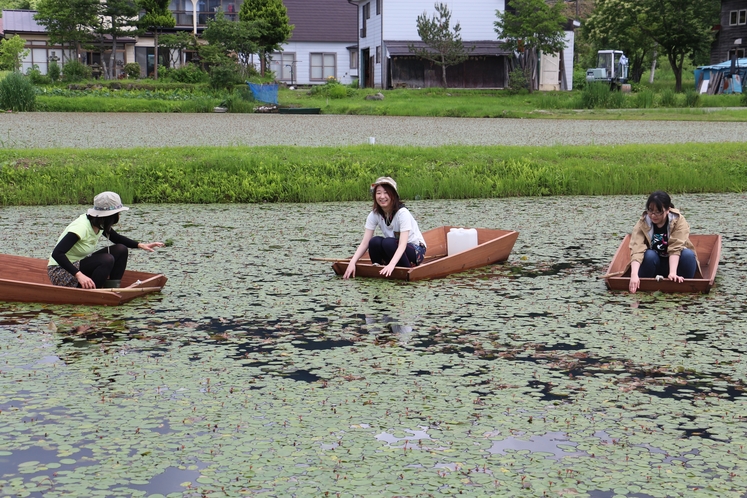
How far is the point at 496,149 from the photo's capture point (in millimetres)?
15539

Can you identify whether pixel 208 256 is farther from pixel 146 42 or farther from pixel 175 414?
pixel 146 42

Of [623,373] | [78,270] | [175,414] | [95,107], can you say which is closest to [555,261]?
[623,373]

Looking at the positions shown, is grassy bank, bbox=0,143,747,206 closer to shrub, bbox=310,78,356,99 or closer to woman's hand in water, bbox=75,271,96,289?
woman's hand in water, bbox=75,271,96,289

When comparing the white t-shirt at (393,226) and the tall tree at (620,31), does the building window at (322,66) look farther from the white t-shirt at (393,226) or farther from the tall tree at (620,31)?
the white t-shirt at (393,226)

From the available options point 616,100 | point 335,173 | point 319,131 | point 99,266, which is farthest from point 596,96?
point 99,266

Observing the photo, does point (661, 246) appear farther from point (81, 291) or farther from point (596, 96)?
point (596, 96)

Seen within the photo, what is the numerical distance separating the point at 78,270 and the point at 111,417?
273 cm

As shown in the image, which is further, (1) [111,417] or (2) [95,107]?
(2) [95,107]

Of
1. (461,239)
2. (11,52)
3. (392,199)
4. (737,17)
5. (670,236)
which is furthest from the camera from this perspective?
(737,17)

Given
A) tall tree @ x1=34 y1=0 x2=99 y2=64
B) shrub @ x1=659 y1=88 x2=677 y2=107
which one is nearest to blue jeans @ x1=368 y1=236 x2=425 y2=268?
shrub @ x1=659 y1=88 x2=677 y2=107

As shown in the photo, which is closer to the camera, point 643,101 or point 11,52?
point 643,101

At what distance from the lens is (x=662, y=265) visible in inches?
308

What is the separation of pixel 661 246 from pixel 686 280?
37 cm

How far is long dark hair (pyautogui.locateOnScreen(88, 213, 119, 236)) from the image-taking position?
A: 7.20 metres
